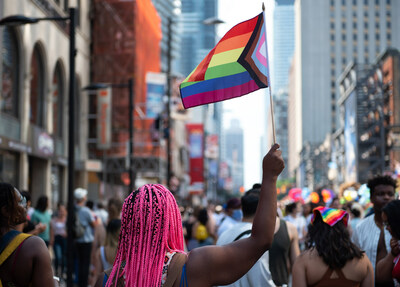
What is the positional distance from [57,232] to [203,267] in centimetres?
1396

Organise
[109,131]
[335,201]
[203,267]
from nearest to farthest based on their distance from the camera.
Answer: [203,267] → [335,201] → [109,131]

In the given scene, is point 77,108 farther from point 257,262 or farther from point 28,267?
point 28,267

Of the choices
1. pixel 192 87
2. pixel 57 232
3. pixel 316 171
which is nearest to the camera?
pixel 192 87

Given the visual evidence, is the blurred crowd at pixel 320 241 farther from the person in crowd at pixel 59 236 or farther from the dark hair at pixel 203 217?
the person in crowd at pixel 59 236

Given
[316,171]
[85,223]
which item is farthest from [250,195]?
[316,171]

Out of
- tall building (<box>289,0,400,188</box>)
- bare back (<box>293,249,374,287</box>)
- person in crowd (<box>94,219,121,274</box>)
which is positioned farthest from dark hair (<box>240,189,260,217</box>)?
tall building (<box>289,0,400,188</box>)

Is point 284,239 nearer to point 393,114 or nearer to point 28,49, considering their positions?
point 28,49

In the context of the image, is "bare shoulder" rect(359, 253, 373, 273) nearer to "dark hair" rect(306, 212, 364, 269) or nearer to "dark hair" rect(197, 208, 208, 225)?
"dark hair" rect(306, 212, 364, 269)

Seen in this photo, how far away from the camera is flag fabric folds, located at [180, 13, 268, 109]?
4.59 m

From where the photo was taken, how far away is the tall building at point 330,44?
494ft

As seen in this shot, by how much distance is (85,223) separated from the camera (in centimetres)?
1464

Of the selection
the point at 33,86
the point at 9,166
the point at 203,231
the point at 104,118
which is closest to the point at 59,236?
the point at 203,231

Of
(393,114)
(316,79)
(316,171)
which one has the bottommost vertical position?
(316,171)

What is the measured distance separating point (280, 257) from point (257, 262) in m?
0.57
